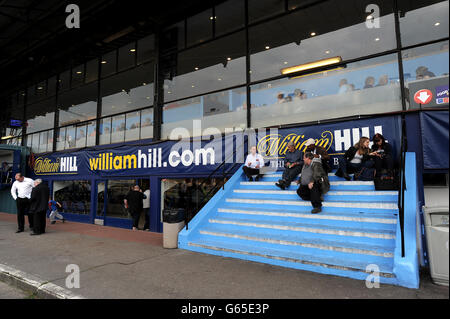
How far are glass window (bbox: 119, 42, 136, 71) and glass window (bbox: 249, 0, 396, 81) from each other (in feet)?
18.5

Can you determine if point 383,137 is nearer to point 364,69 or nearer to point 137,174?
point 364,69

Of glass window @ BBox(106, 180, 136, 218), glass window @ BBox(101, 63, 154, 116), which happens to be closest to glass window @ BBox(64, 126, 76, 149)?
glass window @ BBox(101, 63, 154, 116)

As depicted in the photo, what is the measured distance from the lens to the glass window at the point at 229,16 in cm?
990

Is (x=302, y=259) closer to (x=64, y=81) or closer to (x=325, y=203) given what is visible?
(x=325, y=203)

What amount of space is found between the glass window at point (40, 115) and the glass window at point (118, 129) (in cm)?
567

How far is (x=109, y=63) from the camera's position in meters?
13.3

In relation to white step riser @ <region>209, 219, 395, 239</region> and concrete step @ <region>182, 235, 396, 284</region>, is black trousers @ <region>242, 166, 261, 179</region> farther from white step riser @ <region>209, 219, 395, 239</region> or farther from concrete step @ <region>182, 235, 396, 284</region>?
concrete step @ <region>182, 235, 396, 284</region>

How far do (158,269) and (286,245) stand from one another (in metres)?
2.30

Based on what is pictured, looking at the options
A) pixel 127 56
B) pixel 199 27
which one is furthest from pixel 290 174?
pixel 127 56

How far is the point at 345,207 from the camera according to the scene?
5.91m

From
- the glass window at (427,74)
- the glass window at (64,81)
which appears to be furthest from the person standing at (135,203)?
the glass window at (64,81)

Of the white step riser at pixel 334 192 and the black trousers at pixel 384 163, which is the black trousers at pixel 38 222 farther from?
the black trousers at pixel 384 163

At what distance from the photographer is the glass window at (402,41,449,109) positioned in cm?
663
